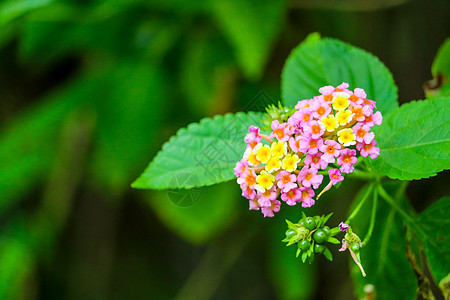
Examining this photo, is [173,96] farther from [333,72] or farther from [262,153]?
[262,153]

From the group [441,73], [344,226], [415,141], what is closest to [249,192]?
[344,226]

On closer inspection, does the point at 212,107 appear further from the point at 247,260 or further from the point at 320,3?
the point at 247,260

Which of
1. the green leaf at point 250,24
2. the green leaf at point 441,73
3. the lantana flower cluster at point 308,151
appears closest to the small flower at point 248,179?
the lantana flower cluster at point 308,151

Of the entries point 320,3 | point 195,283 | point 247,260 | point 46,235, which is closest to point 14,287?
point 46,235

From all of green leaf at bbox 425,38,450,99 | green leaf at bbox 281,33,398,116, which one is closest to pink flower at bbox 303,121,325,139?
green leaf at bbox 281,33,398,116

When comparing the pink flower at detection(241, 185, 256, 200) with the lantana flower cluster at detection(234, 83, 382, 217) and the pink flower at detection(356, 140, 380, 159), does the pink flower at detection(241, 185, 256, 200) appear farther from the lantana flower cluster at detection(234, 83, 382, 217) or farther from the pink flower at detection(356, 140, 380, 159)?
the pink flower at detection(356, 140, 380, 159)
